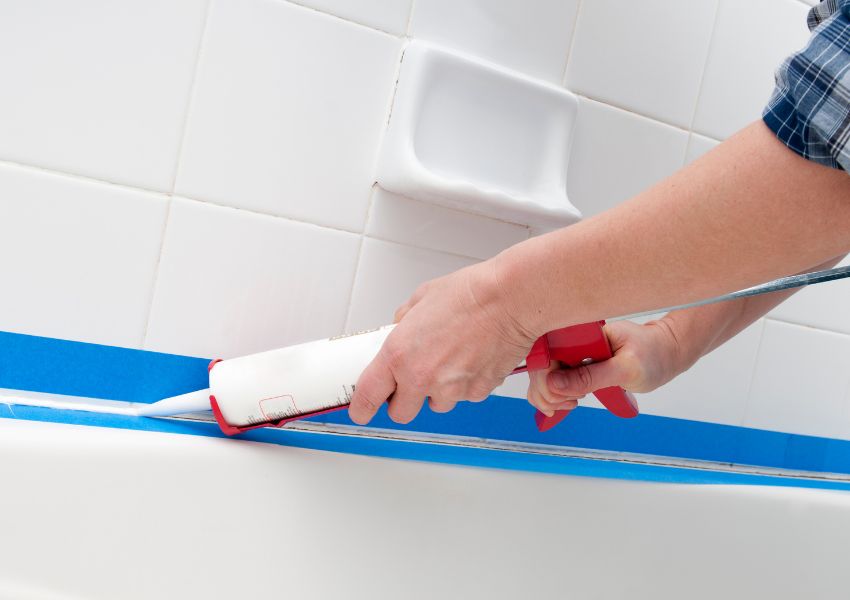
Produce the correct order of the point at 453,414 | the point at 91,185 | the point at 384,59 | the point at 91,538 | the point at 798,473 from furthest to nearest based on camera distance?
1. the point at 798,473
2. the point at 453,414
3. the point at 384,59
4. the point at 91,185
5. the point at 91,538

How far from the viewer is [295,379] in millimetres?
767

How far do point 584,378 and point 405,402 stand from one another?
19 centimetres

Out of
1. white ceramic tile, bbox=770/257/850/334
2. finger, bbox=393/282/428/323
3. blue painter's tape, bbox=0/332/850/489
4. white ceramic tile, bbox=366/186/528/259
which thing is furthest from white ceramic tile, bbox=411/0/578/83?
white ceramic tile, bbox=770/257/850/334

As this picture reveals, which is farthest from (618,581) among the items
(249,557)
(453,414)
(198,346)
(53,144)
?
(53,144)

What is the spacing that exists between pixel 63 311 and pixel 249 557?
0.34m

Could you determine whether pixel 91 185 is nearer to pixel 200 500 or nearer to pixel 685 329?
pixel 200 500

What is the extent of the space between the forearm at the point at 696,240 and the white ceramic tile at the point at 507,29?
423mm

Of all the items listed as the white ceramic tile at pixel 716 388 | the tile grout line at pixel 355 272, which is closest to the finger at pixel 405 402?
the tile grout line at pixel 355 272

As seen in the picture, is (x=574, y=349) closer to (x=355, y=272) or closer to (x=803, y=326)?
(x=355, y=272)

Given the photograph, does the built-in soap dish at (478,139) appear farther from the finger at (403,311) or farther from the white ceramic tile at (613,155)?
the finger at (403,311)

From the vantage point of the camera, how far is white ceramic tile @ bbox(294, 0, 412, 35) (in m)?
0.90

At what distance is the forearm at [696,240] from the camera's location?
519 mm

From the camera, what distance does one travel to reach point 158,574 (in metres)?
0.75

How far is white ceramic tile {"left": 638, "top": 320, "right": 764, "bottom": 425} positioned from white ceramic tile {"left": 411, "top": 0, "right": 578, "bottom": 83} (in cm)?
51
